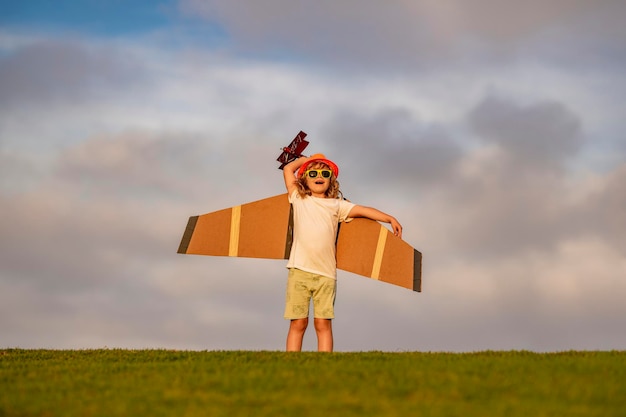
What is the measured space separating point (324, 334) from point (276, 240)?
5.58 ft

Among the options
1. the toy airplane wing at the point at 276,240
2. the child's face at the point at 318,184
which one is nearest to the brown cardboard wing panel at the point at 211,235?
the toy airplane wing at the point at 276,240

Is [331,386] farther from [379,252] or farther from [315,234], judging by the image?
[379,252]

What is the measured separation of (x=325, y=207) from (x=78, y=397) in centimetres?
433

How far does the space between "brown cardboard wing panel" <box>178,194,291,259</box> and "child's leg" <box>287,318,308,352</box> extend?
138 centimetres

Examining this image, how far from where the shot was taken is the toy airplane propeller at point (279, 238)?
11.5 m

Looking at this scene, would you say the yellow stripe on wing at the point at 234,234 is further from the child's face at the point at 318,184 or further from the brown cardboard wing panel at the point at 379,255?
the brown cardboard wing panel at the point at 379,255

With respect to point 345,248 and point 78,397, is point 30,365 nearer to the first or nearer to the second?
point 78,397

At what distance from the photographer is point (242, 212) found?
38.6 ft

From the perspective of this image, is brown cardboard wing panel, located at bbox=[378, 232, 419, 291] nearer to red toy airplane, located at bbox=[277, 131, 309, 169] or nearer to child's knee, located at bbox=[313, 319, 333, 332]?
child's knee, located at bbox=[313, 319, 333, 332]

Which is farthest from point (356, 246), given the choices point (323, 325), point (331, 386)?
point (331, 386)

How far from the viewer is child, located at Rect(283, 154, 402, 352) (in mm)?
10438

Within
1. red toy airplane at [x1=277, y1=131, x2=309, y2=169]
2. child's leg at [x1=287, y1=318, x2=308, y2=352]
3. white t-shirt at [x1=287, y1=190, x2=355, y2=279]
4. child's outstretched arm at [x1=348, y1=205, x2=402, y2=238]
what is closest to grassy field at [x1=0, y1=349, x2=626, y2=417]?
child's leg at [x1=287, y1=318, x2=308, y2=352]

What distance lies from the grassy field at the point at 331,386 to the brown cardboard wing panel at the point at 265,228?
2.32 meters

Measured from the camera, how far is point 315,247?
1055 centimetres
